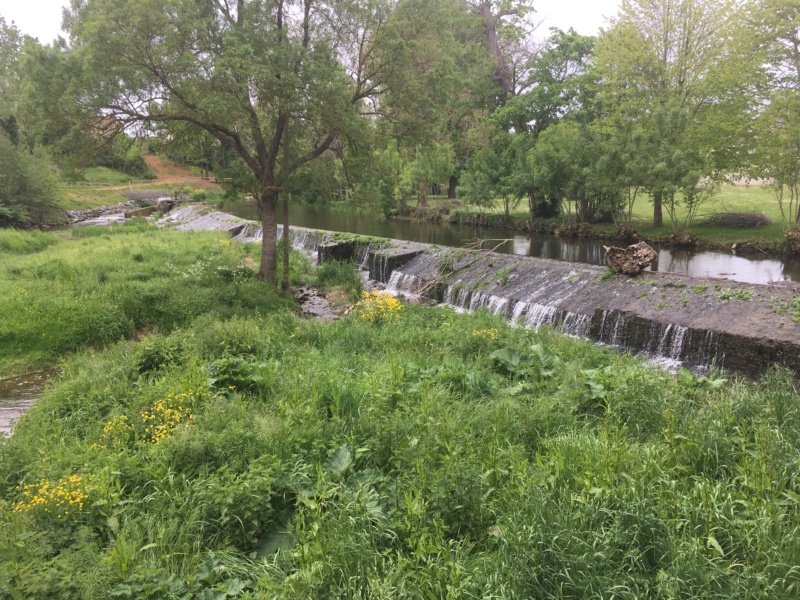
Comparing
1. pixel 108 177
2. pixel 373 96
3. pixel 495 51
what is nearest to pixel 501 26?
pixel 495 51

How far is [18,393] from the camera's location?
26.8 ft

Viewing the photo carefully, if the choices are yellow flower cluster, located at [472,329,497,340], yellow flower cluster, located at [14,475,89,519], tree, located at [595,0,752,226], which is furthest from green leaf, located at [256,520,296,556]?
tree, located at [595,0,752,226]

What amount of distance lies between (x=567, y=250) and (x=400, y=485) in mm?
20704

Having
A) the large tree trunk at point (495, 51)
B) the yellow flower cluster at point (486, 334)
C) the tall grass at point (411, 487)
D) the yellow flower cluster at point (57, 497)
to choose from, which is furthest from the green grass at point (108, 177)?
the yellow flower cluster at point (57, 497)

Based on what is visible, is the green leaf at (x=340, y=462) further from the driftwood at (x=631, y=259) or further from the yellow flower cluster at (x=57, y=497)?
the driftwood at (x=631, y=259)

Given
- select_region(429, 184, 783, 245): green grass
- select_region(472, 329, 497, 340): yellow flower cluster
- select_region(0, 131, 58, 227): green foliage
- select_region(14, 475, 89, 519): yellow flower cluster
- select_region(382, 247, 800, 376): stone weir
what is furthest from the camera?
select_region(0, 131, 58, 227): green foliage

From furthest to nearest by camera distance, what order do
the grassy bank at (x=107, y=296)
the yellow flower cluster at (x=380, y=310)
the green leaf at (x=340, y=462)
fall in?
the yellow flower cluster at (x=380, y=310), the grassy bank at (x=107, y=296), the green leaf at (x=340, y=462)

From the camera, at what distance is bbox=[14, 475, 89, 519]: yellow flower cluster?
373 centimetres

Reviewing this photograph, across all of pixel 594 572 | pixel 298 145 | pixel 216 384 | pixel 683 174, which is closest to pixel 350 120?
pixel 298 145

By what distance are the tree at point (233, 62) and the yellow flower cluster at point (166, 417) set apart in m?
7.65

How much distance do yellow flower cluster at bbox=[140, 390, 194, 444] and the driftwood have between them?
10388 millimetres

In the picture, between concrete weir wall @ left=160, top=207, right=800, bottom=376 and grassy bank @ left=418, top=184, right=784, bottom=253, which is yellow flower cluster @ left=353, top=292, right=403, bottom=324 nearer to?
concrete weir wall @ left=160, top=207, right=800, bottom=376

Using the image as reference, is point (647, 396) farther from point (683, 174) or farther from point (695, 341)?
point (683, 174)

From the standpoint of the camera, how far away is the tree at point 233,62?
10.8 meters
